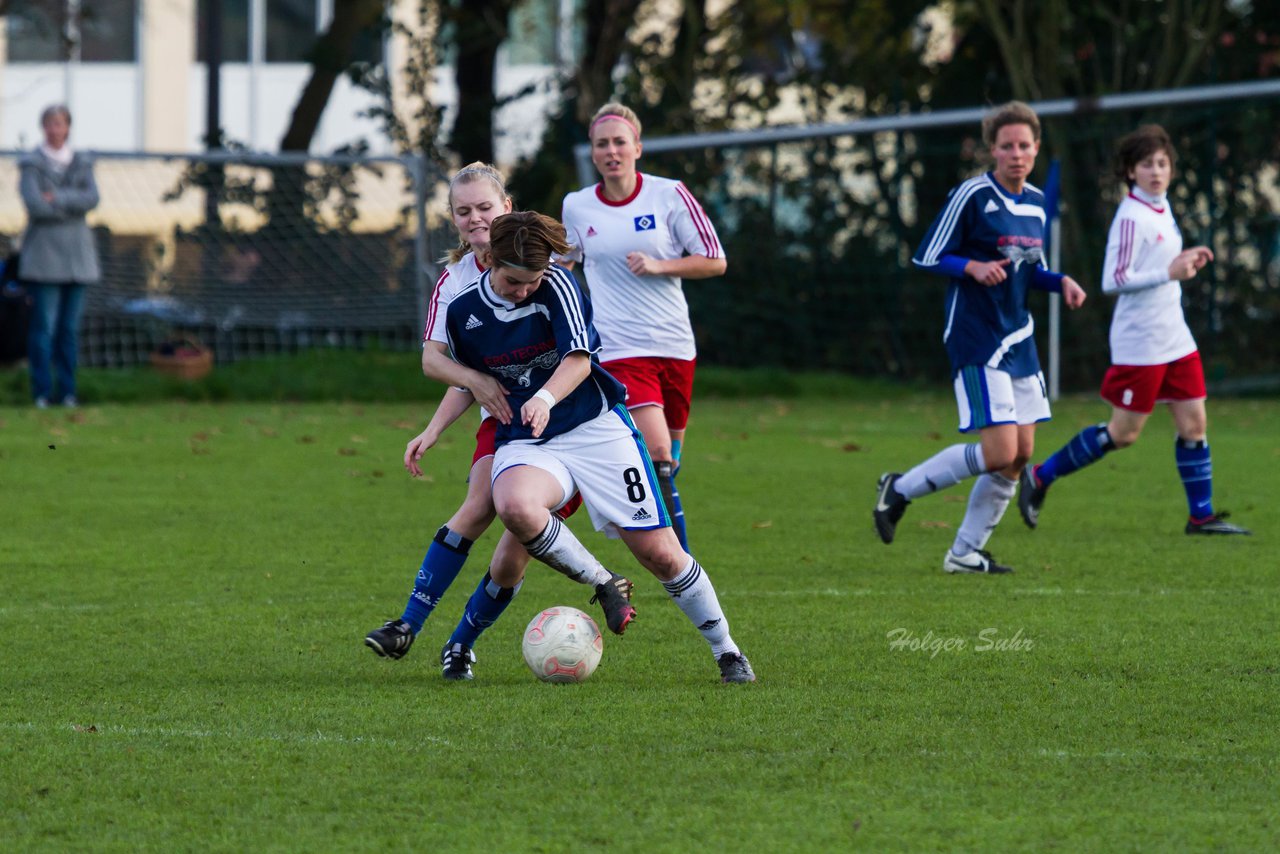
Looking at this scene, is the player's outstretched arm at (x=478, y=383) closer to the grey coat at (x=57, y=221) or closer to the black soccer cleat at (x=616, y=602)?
the black soccer cleat at (x=616, y=602)

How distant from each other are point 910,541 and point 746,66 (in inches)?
468

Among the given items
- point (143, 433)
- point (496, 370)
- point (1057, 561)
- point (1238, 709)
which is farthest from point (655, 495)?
point (143, 433)

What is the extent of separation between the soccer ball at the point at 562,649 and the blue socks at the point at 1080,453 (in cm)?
408

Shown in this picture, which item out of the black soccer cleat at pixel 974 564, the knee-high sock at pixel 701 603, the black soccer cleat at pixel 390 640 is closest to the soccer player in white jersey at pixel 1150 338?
the black soccer cleat at pixel 974 564

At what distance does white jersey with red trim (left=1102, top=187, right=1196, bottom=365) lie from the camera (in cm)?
885

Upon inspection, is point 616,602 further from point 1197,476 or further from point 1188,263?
point 1197,476

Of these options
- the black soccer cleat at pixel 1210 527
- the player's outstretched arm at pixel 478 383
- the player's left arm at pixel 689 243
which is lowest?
the black soccer cleat at pixel 1210 527

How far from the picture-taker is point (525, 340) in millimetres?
5457

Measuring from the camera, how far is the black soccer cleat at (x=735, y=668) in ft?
17.9

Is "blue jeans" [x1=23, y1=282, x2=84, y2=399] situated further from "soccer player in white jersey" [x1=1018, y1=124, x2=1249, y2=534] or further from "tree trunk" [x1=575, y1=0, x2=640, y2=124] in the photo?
"soccer player in white jersey" [x1=1018, y1=124, x2=1249, y2=534]

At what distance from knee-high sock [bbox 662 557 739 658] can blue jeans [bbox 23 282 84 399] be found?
34.2 feet

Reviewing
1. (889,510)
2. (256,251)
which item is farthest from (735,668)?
(256,251)

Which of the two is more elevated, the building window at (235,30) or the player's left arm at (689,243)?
the building window at (235,30)

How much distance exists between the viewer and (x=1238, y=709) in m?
5.05
